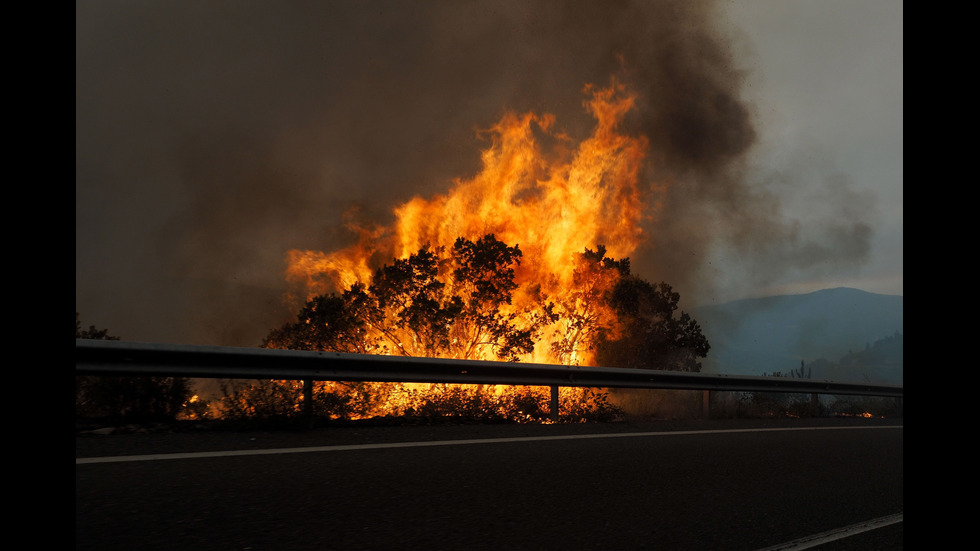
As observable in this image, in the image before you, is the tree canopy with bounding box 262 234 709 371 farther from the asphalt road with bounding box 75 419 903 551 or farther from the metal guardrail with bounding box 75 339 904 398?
the asphalt road with bounding box 75 419 903 551

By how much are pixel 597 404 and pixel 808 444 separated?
11.5 feet

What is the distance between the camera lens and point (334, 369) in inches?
272

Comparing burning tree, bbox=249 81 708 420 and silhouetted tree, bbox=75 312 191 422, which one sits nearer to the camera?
silhouetted tree, bbox=75 312 191 422

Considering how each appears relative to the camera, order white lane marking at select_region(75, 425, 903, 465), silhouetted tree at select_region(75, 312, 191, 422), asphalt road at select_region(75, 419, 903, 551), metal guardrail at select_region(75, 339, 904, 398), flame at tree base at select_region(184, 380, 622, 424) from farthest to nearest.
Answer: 1. silhouetted tree at select_region(75, 312, 191, 422)
2. flame at tree base at select_region(184, 380, 622, 424)
3. metal guardrail at select_region(75, 339, 904, 398)
4. white lane marking at select_region(75, 425, 903, 465)
5. asphalt road at select_region(75, 419, 903, 551)

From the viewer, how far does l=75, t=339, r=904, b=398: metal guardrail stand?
555cm

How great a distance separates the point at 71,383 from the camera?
237cm

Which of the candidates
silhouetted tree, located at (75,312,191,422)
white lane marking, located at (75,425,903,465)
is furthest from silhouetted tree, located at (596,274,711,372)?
silhouetted tree, located at (75,312,191,422)

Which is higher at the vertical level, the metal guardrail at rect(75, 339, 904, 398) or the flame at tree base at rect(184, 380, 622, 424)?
the metal guardrail at rect(75, 339, 904, 398)

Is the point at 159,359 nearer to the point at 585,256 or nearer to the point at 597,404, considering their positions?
the point at 597,404

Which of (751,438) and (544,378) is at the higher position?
(544,378)

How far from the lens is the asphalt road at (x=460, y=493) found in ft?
10.2

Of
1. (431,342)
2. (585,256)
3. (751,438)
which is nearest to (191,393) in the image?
(751,438)

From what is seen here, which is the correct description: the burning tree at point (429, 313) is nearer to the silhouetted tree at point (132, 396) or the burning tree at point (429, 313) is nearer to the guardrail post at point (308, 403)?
the silhouetted tree at point (132, 396)

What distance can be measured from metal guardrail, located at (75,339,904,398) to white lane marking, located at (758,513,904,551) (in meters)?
4.66
